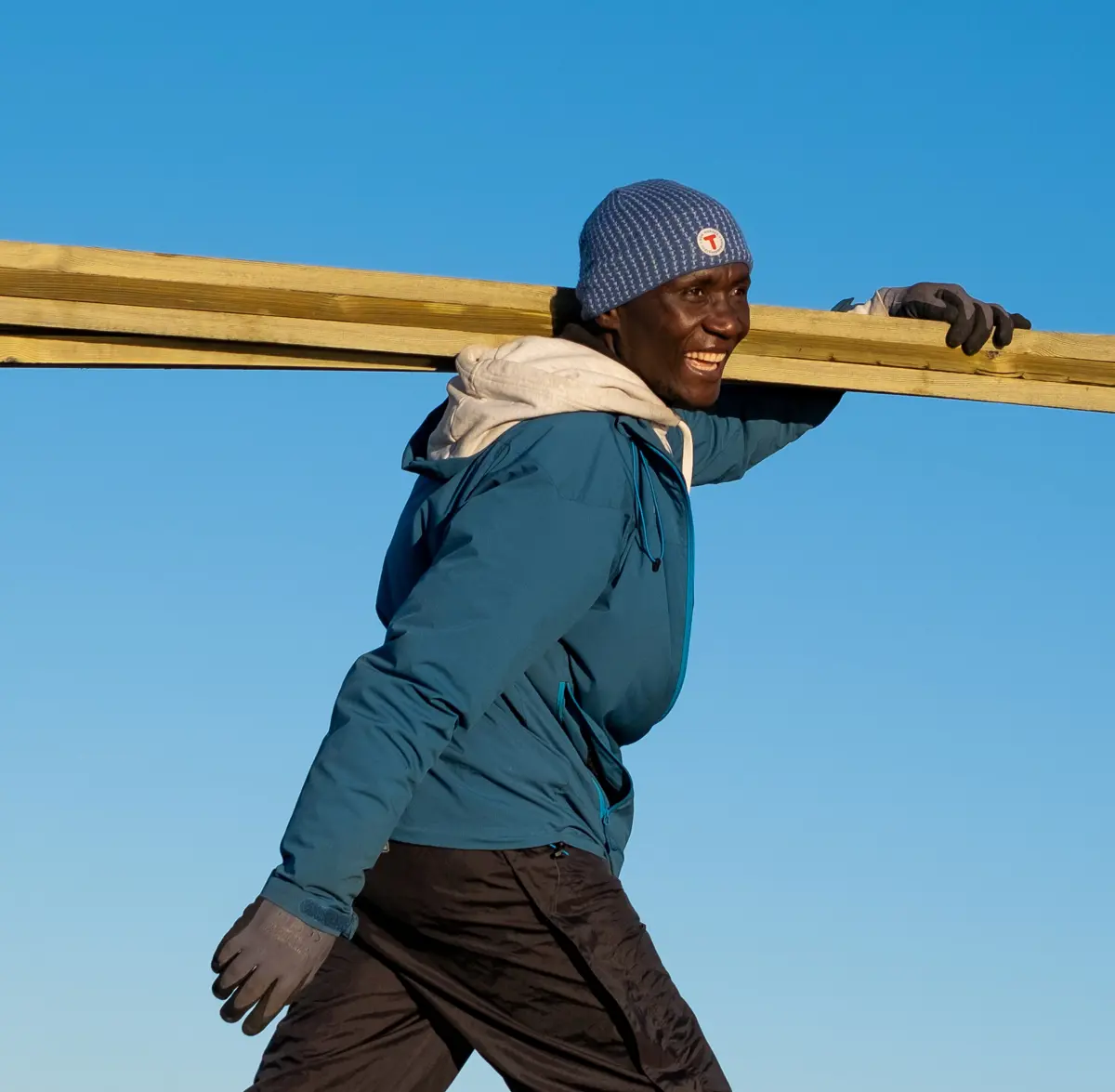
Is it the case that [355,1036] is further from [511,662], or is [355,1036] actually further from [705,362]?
[705,362]

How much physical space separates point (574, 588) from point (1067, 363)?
5.64 feet

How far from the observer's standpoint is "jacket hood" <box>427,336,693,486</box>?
11.2 ft

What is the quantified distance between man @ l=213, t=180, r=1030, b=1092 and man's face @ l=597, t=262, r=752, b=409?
172 millimetres

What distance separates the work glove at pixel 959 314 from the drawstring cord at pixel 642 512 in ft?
3.71

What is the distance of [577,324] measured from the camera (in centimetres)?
390

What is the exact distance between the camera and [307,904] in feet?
9.39

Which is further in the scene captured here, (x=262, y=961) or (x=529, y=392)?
(x=529, y=392)

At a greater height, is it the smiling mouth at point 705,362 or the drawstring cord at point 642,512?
the smiling mouth at point 705,362

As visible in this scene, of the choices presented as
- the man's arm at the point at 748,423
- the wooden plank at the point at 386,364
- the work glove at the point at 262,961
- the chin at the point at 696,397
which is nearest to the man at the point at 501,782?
the work glove at the point at 262,961

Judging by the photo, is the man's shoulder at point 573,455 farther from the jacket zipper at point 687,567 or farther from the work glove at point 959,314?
the work glove at point 959,314

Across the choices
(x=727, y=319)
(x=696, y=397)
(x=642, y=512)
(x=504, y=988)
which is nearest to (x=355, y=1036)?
(x=504, y=988)

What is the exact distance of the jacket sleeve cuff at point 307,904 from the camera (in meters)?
2.86

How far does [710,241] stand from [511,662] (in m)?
1.10

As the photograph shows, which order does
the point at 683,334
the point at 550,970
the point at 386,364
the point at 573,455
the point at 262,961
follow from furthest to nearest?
the point at 386,364 → the point at 683,334 → the point at 573,455 → the point at 550,970 → the point at 262,961
